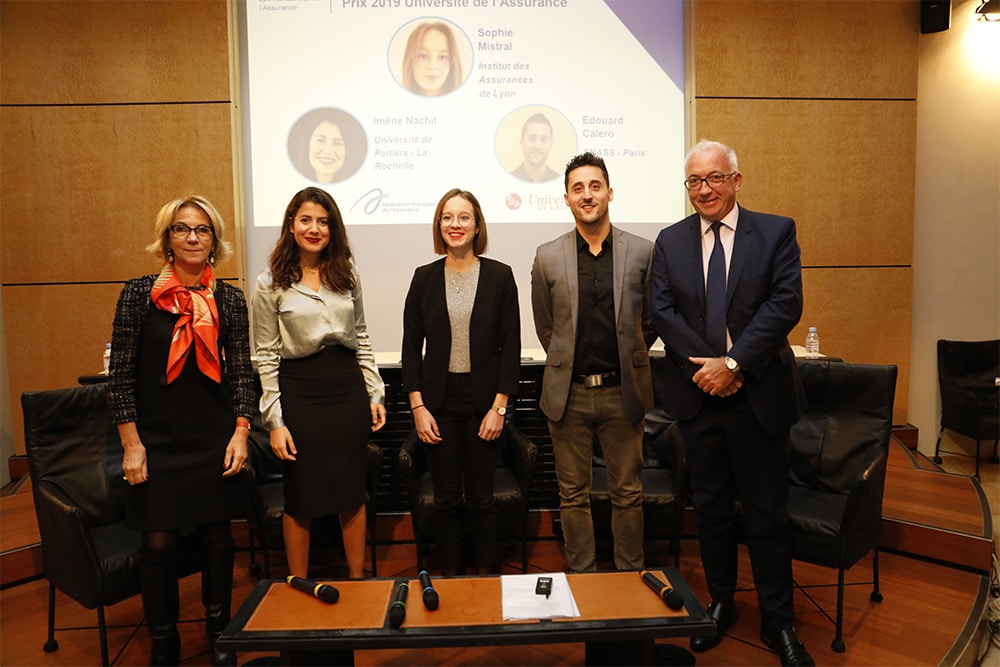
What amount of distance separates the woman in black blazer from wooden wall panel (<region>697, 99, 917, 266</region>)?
2.51 m

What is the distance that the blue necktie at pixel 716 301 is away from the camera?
2201mm

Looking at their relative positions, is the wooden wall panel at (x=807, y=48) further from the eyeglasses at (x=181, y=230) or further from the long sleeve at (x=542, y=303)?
the eyeglasses at (x=181, y=230)

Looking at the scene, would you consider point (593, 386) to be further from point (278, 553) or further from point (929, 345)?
point (929, 345)

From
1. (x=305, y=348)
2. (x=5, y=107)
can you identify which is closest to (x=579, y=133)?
(x=305, y=348)

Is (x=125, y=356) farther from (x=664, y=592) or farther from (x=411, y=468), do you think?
(x=664, y=592)

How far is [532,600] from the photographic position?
1.77 meters

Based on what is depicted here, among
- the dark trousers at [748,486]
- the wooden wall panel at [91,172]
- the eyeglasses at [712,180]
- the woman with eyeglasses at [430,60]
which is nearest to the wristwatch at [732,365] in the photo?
the dark trousers at [748,486]

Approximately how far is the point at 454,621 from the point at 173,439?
1118 mm

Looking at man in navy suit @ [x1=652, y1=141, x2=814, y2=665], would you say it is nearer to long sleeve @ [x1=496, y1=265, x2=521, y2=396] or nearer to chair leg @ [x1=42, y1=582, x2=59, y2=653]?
long sleeve @ [x1=496, y1=265, x2=521, y2=396]

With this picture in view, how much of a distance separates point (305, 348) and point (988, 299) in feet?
15.9

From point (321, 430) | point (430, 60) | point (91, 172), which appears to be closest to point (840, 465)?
point (321, 430)

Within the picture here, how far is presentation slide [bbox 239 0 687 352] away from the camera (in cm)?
413

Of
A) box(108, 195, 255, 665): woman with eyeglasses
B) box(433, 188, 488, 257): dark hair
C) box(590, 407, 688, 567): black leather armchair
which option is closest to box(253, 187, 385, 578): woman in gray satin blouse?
box(108, 195, 255, 665): woman with eyeglasses

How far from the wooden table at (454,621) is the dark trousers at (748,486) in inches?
19.3
